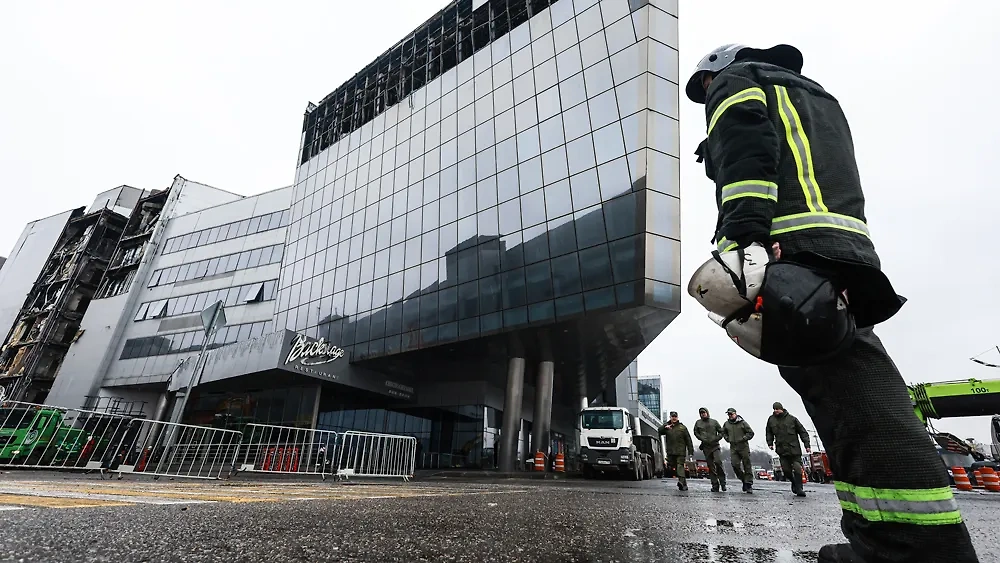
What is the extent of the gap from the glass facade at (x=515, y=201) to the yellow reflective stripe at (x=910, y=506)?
16.5 metres

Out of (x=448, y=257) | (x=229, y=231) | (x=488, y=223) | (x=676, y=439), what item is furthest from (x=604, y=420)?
(x=229, y=231)

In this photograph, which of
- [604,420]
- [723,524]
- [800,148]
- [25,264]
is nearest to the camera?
[800,148]

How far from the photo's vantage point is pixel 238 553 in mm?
1222

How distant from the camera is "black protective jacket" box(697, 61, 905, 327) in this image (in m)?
1.64

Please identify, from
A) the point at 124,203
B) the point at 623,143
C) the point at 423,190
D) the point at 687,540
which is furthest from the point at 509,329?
the point at 124,203

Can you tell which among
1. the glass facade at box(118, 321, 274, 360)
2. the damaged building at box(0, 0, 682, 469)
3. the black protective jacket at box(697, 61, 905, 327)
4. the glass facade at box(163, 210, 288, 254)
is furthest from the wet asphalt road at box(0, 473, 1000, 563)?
the glass facade at box(163, 210, 288, 254)

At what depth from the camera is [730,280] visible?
161 centimetres

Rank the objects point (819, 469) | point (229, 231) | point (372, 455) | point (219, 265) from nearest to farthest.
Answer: point (372, 455) → point (819, 469) → point (219, 265) → point (229, 231)

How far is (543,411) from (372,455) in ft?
35.0

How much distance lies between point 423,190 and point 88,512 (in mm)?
26002

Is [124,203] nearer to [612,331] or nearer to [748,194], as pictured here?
[612,331]

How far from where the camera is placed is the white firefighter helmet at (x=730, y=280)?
1.56 m

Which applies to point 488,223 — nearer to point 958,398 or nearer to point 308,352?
point 308,352

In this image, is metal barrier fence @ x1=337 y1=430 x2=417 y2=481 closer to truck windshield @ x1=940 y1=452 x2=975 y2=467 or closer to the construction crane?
the construction crane
